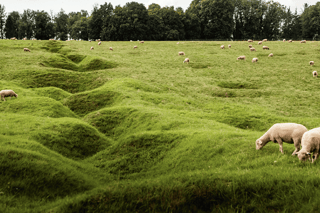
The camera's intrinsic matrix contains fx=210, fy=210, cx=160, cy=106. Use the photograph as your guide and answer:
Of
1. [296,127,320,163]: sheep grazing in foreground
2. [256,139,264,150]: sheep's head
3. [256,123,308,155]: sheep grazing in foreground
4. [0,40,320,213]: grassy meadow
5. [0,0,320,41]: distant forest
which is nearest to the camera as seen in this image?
[0,40,320,213]: grassy meadow

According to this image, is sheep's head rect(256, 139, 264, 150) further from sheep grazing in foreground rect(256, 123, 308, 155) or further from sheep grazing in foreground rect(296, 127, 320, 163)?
sheep grazing in foreground rect(296, 127, 320, 163)

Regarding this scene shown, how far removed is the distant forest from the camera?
96938 millimetres

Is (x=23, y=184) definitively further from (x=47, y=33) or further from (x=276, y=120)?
(x=47, y=33)

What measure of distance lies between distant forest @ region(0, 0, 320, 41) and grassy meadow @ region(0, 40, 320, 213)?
5772 centimetres

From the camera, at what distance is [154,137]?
16.1 m

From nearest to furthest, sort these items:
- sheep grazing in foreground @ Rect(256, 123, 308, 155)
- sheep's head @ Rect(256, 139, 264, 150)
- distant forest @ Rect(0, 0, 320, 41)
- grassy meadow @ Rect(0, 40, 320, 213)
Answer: grassy meadow @ Rect(0, 40, 320, 213) < sheep grazing in foreground @ Rect(256, 123, 308, 155) < sheep's head @ Rect(256, 139, 264, 150) < distant forest @ Rect(0, 0, 320, 41)

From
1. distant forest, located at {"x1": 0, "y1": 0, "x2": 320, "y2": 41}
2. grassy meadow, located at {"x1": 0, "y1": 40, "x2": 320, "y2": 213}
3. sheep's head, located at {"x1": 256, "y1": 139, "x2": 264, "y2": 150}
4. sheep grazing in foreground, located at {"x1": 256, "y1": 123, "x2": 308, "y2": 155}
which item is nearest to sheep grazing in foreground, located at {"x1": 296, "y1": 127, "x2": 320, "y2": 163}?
grassy meadow, located at {"x1": 0, "y1": 40, "x2": 320, "y2": 213}

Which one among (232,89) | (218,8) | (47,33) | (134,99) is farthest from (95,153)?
(47,33)

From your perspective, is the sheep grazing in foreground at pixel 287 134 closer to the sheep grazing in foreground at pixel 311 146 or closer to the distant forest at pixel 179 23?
the sheep grazing in foreground at pixel 311 146

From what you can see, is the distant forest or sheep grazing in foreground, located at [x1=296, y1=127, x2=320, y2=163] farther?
the distant forest

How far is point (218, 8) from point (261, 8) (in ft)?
116

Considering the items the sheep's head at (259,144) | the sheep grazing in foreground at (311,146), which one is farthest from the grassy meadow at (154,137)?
the sheep grazing in foreground at (311,146)

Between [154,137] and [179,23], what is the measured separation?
336 feet

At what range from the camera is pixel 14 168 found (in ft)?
31.7
